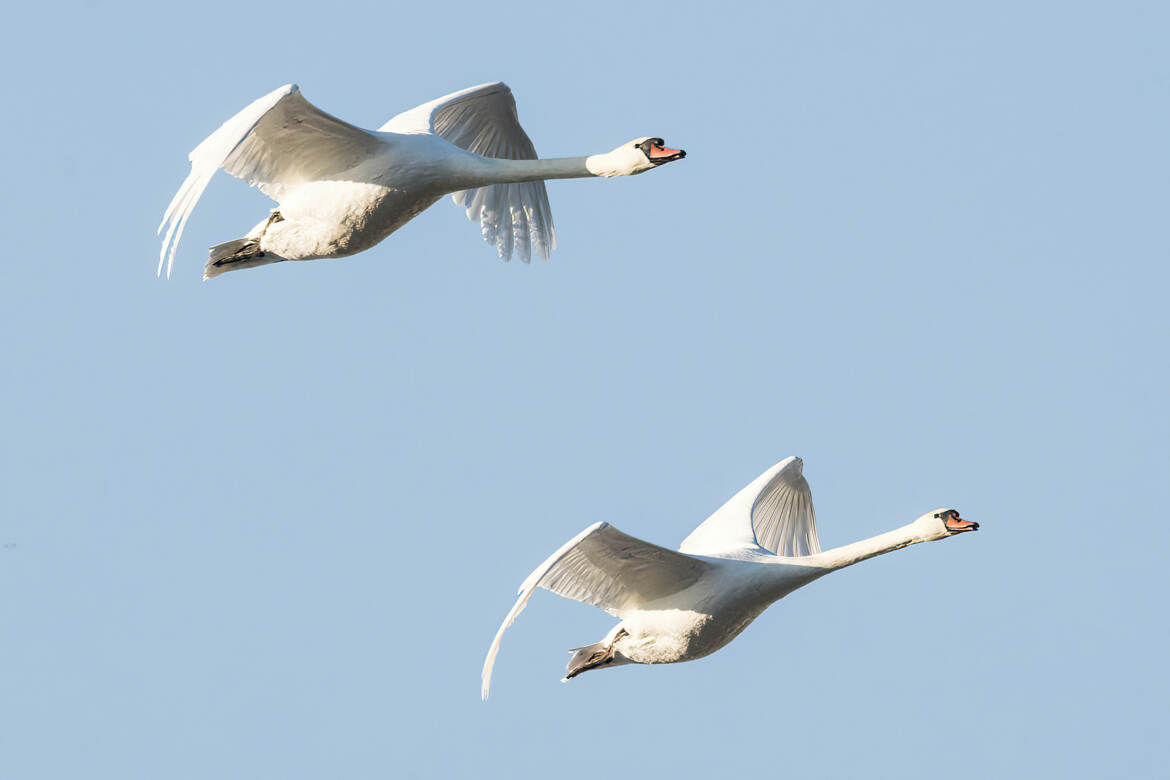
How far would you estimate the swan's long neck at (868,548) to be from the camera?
23.0 m

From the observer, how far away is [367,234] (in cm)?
2459

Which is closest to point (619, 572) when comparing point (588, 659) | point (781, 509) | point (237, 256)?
point (588, 659)

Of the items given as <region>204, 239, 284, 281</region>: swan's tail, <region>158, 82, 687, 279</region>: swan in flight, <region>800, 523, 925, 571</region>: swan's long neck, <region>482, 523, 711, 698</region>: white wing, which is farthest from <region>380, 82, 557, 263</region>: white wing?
<region>800, 523, 925, 571</region>: swan's long neck

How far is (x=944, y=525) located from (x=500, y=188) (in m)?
7.53

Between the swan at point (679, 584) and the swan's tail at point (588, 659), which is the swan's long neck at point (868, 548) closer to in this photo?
the swan at point (679, 584)

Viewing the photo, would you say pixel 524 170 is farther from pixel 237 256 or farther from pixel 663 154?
pixel 237 256

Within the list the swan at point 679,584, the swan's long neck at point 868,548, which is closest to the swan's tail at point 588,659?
the swan at point 679,584

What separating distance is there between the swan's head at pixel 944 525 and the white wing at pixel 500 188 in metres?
6.83

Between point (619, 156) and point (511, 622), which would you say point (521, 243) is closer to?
point (619, 156)

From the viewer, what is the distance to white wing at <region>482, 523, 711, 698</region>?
2309 cm

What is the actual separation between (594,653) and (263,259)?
17.2ft

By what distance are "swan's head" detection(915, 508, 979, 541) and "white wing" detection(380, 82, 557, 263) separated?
6825 millimetres

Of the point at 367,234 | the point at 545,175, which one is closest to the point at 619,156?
the point at 545,175

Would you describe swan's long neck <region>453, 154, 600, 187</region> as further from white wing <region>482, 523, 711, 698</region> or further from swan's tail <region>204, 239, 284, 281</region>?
white wing <region>482, 523, 711, 698</region>
